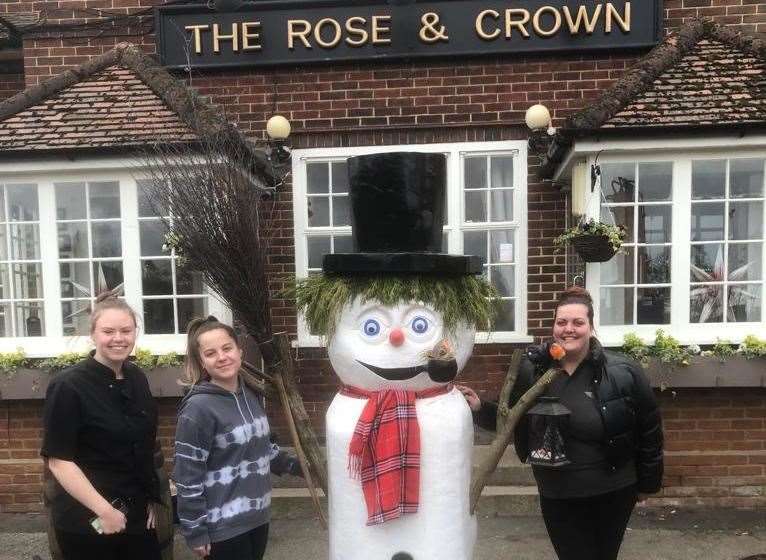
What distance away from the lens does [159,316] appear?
15.9 ft

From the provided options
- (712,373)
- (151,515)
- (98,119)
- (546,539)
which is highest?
(98,119)

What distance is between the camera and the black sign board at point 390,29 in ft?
16.4

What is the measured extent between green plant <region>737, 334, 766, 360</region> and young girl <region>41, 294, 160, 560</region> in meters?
3.95

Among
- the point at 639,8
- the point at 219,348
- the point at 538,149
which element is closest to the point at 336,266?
the point at 219,348

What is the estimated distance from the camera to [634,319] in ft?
14.9

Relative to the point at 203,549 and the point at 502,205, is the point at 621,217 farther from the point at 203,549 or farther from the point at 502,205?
the point at 203,549

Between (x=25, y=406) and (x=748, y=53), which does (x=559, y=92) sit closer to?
(x=748, y=53)

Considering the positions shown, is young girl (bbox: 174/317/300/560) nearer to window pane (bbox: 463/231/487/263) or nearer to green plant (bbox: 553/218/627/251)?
green plant (bbox: 553/218/627/251)

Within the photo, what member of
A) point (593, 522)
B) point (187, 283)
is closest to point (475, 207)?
point (187, 283)

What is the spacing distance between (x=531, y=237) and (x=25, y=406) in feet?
14.0

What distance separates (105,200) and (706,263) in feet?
15.3

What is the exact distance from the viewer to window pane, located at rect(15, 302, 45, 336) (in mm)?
4840

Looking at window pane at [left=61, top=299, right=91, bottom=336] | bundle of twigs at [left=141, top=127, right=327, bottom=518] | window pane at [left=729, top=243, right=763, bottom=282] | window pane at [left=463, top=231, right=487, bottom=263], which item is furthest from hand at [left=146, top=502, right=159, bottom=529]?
window pane at [left=729, top=243, right=763, bottom=282]

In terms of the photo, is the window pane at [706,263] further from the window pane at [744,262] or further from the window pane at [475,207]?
the window pane at [475,207]
